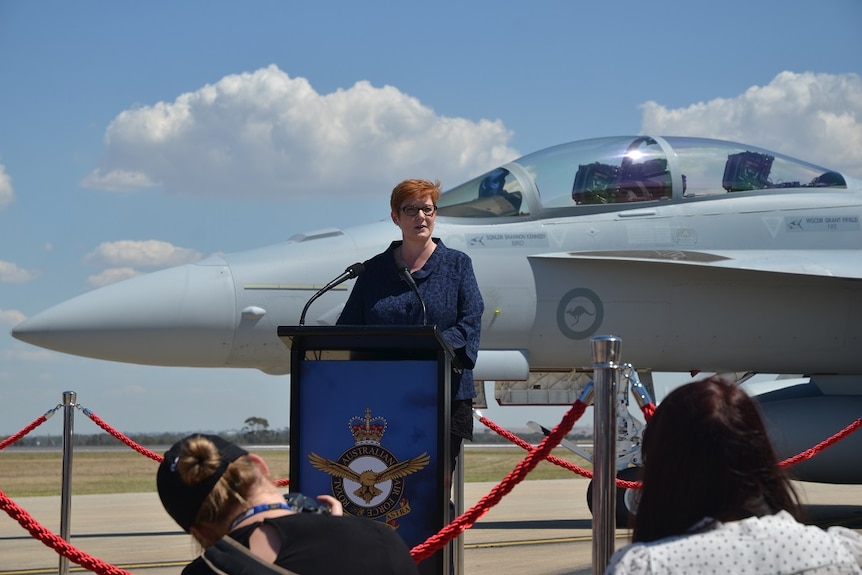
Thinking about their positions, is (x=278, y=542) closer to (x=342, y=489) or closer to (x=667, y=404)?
(x=667, y=404)

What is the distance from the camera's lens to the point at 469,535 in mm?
8961

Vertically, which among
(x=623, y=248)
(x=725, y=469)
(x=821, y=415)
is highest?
(x=623, y=248)

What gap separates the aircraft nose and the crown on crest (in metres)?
4.30

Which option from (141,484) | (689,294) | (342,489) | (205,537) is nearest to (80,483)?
(141,484)

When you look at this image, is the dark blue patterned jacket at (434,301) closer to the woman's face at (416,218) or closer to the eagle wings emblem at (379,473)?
the woman's face at (416,218)

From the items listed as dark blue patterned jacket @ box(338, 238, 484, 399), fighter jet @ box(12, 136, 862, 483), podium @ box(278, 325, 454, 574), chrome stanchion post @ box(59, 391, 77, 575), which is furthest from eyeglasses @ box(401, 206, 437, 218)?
fighter jet @ box(12, 136, 862, 483)

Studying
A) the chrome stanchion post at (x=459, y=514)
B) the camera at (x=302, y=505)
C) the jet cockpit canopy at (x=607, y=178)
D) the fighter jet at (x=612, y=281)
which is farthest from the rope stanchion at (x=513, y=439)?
the camera at (x=302, y=505)

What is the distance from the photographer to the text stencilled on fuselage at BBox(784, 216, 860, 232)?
9.34m

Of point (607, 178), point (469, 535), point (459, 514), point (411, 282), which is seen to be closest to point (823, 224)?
point (607, 178)

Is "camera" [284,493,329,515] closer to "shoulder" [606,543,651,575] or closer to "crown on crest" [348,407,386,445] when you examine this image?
"shoulder" [606,543,651,575]

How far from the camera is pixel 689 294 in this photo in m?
9.04

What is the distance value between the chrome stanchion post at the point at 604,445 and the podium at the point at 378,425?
1.88 feet

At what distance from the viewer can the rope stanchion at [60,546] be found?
3830mm

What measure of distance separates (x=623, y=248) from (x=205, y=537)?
6.85m
